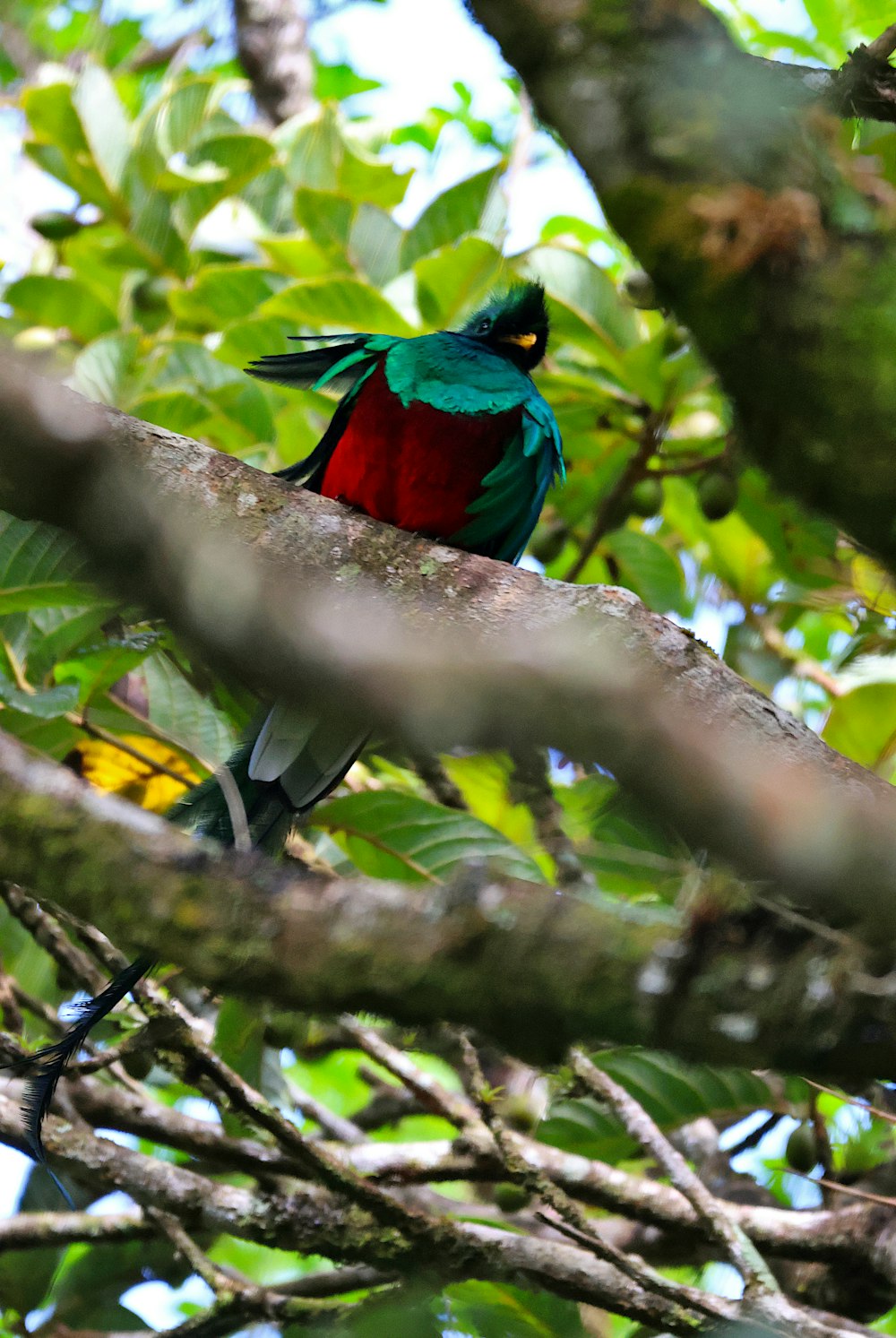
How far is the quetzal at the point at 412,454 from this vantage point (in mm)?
2773

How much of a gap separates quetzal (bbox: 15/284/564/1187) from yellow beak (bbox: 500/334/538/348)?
20 cm

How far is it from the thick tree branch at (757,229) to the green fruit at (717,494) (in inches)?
81.6

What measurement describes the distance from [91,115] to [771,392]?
11.7ft

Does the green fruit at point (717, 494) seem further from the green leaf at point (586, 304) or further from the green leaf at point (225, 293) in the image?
the green leaf at point (225, 293)

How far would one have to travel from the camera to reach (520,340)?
3375mm

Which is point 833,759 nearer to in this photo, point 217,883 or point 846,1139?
point 217,883

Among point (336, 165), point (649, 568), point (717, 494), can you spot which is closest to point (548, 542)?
point (649, 568)

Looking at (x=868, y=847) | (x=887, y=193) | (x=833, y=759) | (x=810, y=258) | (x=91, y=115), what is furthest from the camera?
(x=91, y=115)

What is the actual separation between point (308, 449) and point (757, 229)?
299 cm

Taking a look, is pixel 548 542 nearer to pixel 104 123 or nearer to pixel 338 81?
pixel 104 123

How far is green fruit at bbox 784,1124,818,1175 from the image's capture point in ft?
9.77

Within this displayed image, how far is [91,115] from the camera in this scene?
402cm

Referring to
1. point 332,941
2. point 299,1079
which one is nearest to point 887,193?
point 332,941

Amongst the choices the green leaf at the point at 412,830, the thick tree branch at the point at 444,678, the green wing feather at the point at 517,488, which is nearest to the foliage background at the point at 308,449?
the green leaf at the point at 412,830
